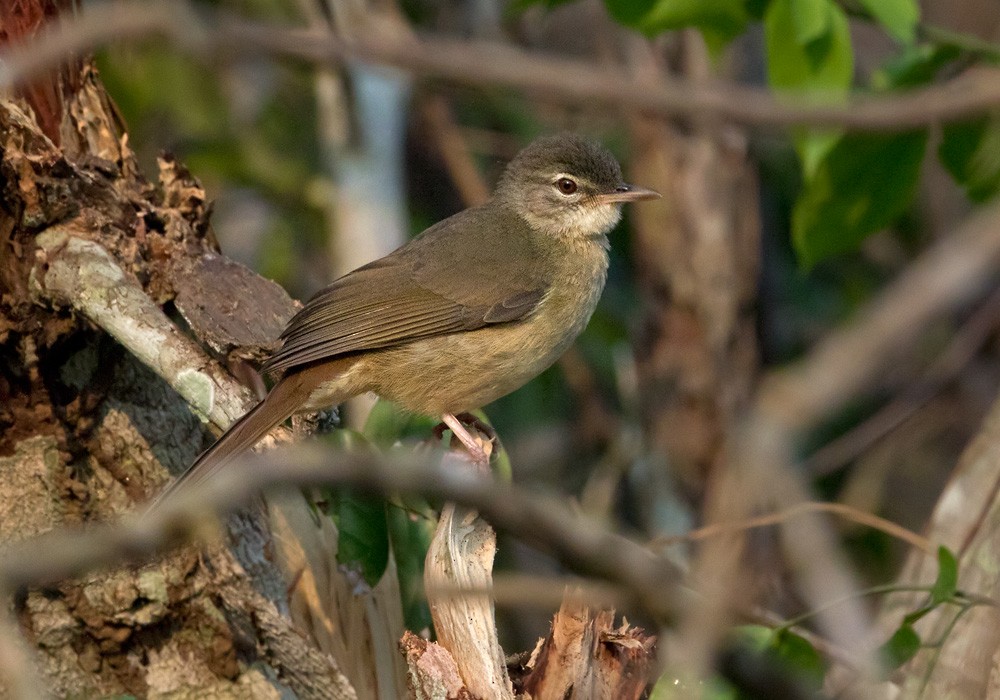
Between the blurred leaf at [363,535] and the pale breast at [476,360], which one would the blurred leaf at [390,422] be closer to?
the pale breast at [476,360]

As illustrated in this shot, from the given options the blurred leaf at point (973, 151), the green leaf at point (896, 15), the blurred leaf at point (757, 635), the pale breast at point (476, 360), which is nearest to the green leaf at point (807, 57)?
the green leaf at point (896, 15)

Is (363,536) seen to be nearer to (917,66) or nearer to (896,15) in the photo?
(896,15)

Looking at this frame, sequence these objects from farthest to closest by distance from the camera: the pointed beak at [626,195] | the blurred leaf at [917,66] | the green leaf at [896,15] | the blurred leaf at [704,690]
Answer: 1. the pointed beak at [626,195]
2. the blurred leaf at [917,66]
3. the green leaf at [896,15]
4. the blurred leaf at [704,690]

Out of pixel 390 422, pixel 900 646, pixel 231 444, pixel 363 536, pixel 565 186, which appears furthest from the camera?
pixel 565 186

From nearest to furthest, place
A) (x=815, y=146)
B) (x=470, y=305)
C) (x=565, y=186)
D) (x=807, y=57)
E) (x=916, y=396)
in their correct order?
(x=807, y=57) → (x=815, y=146) → (x=470, y=305) → (x=565, y=186) → (x=916, y=396)

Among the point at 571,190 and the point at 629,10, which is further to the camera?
the point at 571,190

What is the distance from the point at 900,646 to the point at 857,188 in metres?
1.68

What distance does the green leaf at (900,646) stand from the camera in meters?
3.31

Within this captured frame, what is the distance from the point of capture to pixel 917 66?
4.36 meters

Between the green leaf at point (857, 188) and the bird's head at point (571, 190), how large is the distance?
814 mm

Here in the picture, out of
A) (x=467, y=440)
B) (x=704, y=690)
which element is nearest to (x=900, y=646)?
(x=704, y=690)

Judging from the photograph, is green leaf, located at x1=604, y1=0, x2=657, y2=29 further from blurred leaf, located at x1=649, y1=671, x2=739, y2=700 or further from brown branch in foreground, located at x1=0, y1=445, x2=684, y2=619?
brown branch in foreground, located at x1=0, y1=445, x2=684, y2=619

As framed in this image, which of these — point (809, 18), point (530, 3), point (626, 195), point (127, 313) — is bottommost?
point (127, 313)

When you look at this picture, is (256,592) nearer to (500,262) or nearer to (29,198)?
(29,198)
